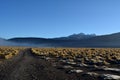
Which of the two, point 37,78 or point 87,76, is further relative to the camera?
point 87,76

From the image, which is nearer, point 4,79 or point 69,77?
point 4,79

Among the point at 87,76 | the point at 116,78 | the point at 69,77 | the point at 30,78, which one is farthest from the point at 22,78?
the point at 116,78

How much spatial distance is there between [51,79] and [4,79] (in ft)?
12.6

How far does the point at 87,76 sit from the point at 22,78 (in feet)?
19.6

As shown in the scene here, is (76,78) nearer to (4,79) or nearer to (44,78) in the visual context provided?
(44,78)

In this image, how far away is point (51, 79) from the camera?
2270 cm

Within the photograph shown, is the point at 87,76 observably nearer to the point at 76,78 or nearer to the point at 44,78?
the point at 76,78

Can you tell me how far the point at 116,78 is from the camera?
906 inches

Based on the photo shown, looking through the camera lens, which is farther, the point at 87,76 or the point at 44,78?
the point at 87,76

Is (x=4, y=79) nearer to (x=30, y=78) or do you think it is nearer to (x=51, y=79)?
(x=30, y=78)

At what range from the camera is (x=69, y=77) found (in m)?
24.0

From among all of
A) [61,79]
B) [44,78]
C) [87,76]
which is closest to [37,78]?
[44,78]

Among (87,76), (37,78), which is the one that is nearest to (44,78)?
(37,78)

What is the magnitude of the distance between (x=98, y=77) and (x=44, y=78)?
473cm
